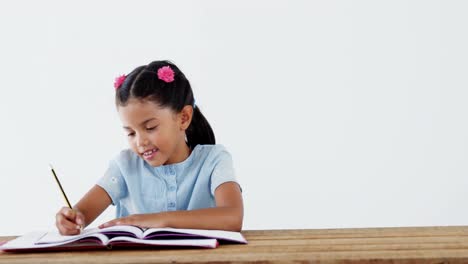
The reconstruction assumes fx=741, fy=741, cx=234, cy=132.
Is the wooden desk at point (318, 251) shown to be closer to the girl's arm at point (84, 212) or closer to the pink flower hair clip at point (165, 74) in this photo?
the girl's arm at point (84, 212)

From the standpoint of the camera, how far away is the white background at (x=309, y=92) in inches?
169

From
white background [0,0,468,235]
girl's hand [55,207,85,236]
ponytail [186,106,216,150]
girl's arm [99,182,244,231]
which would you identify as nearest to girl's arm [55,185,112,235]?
girl's hand [55,207,85,236]

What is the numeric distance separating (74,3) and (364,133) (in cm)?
188

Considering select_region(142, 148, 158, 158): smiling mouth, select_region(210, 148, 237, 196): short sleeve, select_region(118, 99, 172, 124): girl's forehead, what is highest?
select_region(118, 99, 172, 124): girl's forehead

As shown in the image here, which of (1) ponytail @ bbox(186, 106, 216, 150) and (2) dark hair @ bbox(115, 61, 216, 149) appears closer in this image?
(2) dark hair @ bbox(115, 61, 216, 149)

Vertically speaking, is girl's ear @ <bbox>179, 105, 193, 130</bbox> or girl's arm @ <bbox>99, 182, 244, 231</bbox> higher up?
girl's ear @ <bbox>179, 105, 193, 130</bbox>

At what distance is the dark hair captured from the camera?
226cm

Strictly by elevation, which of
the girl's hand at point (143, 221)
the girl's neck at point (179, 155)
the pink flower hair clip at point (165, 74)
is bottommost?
the girl's hand at point (143, 221)

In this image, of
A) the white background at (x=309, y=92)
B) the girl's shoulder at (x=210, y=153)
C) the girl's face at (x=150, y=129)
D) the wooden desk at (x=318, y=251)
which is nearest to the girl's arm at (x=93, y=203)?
the girl's face at (x=150, y=129)

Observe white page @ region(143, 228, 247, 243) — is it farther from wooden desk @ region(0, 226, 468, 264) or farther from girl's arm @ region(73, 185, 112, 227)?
girl's arm @ region(73, 185, 112, 227)

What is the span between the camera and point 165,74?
2314 mm

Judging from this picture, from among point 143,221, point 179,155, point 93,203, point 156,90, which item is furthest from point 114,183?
point 143,221

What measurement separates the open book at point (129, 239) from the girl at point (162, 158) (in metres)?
0.32

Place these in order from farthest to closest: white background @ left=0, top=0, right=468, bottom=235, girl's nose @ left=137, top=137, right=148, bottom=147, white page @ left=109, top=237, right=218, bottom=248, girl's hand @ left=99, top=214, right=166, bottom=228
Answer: white background @ left=0, top=0, right=468, bottom=235
girl's nose @ left=137, top=137, right=148, bottom=147
girl's hand @ left=99, top=214, right=166, bottom=228
white page @ left=109, top=237, right=218, bottom=248
